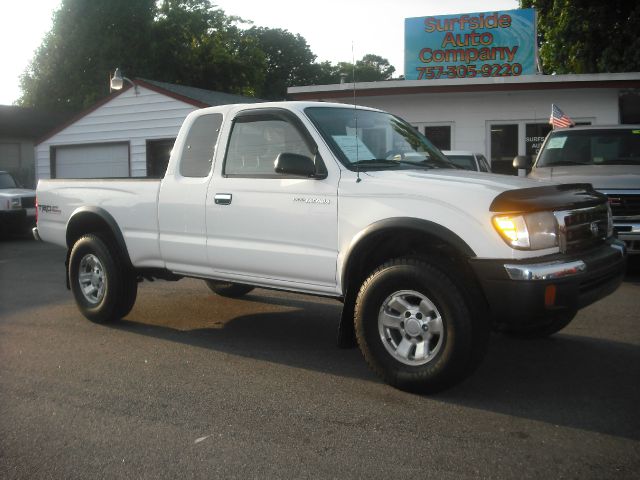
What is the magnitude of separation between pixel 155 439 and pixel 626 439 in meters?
2.48

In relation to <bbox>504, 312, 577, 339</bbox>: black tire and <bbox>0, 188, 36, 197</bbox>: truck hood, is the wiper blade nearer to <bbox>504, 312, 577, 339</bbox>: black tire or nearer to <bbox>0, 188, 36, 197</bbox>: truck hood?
<bbox>504, 312, 577, 339</bbox>: black tire

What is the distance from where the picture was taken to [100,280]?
6.57 meters

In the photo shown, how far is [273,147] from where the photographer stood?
214 inches

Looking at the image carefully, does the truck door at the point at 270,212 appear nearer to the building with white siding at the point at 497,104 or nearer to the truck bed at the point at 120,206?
the truck bed at the point at 120,206

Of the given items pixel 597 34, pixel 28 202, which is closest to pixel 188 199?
pixel 28 202

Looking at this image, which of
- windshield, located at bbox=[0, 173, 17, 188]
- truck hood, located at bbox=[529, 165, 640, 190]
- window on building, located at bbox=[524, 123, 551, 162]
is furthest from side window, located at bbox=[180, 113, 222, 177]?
windshield, located at bbox=[0, 173, 17, 188]

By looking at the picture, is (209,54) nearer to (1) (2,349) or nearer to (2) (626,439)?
(1) (2,349)

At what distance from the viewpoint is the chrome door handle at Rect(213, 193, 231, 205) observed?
17.8 feet

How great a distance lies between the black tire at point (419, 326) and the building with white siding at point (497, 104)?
11698 mm

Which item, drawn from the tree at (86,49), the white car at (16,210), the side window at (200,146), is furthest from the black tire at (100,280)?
the tree at (86,49)

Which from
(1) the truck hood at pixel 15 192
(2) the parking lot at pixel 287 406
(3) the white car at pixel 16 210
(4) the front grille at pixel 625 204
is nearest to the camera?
(2) the parking lot at pixel 287 406

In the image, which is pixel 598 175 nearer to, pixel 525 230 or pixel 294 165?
pixel 525 230

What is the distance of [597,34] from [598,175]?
1895 cm

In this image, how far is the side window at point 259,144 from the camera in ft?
17.5
